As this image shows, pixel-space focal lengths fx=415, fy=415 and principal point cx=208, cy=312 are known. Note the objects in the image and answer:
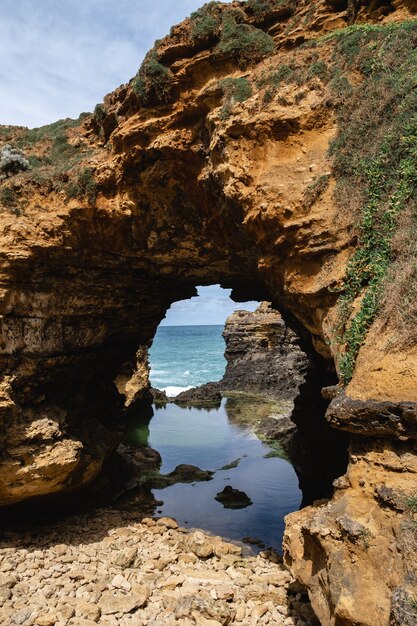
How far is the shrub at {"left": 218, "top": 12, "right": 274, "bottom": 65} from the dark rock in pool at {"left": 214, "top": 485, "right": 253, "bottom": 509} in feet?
46.7

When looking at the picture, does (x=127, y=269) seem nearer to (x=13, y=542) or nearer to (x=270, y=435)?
(x=13, y=542)

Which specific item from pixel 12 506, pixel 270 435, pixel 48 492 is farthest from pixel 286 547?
pixel 270 435

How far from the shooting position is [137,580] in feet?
30.5

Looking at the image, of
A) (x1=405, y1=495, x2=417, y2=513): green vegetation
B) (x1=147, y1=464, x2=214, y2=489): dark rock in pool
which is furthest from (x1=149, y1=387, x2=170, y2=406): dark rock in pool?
(x1=405, y1=495, x2=417, y2=513): green vegetation

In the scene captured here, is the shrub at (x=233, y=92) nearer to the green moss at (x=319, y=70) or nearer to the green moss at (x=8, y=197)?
the green moss at (x=319, y=70)

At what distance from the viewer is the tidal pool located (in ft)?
45.1

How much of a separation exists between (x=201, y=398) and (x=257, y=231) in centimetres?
3036

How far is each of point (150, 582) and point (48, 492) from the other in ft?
14.4

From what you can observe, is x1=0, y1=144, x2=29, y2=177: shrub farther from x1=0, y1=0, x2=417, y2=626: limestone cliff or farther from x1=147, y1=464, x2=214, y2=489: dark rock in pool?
x1=147, y1=464, x2=214, y2=489: dark rock in pool

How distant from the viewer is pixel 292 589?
8922 millimetres

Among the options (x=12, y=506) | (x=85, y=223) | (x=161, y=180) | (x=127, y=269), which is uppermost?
(x=161, y=180)

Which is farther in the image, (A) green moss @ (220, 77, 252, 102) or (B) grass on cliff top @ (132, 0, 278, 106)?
(B) grass on cliff top @ (132, 0, 278, 106)

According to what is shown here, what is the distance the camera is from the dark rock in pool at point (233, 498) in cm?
1509

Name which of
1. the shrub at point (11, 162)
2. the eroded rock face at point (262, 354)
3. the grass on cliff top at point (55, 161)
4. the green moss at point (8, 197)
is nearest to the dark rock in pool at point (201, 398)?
the eroded rock face at point (262, 354)
